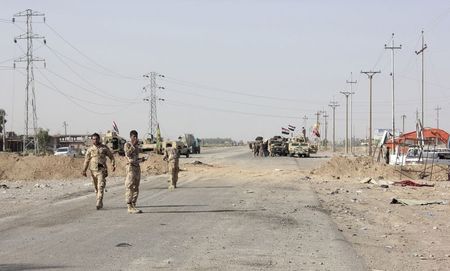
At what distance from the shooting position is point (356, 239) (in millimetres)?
12297

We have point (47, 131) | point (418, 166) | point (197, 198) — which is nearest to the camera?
point (197, 198)

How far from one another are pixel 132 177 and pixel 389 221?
6563 millimetres

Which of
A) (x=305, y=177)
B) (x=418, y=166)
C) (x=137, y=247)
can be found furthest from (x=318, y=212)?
(x=418, y=166)

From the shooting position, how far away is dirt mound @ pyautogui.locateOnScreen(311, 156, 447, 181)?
3344cm

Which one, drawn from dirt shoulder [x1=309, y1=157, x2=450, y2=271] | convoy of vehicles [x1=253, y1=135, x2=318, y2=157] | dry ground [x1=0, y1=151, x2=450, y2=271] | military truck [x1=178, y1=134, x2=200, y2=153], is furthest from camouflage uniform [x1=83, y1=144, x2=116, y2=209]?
military truck [x1=178, y1=134, x2=200, y2=153]

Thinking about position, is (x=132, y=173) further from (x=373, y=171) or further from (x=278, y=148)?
(x=278, y=148)

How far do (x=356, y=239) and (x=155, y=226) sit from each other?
13.2 ft

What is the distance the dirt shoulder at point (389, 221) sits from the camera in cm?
1028

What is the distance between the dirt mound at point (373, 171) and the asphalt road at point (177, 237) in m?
15.7

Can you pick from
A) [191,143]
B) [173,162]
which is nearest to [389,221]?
[173,162]

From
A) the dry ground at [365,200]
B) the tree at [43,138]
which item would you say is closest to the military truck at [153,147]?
the dry ground at [365,200]

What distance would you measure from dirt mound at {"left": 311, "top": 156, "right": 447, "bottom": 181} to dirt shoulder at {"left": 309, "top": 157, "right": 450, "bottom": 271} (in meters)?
0.65

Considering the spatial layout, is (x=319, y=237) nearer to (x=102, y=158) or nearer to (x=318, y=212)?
(x=318, y=212)

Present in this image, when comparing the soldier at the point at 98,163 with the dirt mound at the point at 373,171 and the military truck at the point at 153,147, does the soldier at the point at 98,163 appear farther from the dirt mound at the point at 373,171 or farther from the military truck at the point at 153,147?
the military truck at the point at 153,147
